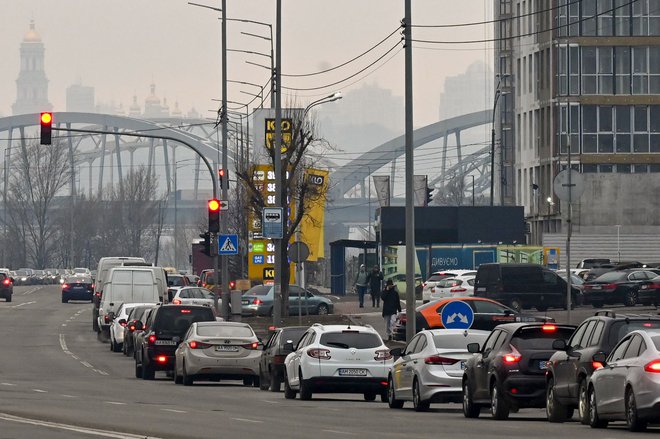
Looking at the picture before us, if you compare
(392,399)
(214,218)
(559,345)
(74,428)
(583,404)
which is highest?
(214,218)

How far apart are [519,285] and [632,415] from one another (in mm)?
38572

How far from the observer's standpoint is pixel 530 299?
2315 inches

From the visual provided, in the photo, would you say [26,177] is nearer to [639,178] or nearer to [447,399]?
[639,178]

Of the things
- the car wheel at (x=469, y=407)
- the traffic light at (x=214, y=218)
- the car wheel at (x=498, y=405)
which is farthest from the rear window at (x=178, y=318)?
the car wheel at (x=498, y=405)

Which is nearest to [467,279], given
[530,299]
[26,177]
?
[530,299]

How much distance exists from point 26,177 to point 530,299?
3903 inches

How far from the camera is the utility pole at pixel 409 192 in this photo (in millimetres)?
34219

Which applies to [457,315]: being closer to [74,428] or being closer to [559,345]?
[559,345]

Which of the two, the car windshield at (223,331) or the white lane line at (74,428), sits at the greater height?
the car windshield at (223,331)

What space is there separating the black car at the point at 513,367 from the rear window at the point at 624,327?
1276 mm

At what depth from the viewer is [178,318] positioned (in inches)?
1516

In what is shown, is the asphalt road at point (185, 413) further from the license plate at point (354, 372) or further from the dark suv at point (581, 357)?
the license plate at point (354, 372)

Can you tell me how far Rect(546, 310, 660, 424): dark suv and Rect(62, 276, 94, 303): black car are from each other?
65.5 metres

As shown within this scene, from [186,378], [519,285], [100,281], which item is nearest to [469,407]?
[186,378]
